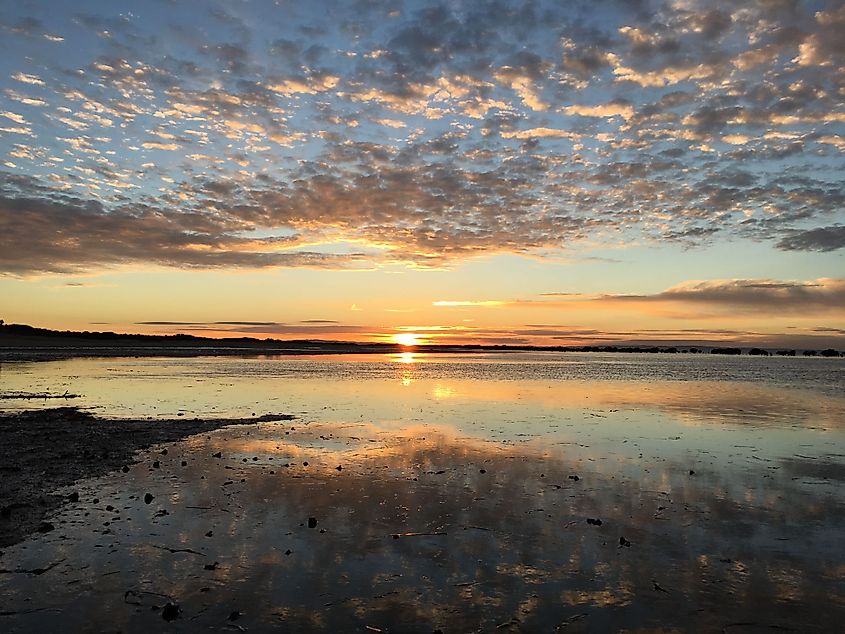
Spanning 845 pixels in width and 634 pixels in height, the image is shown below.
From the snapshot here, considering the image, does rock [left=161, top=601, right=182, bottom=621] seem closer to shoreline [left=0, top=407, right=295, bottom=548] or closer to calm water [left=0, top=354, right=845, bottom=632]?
calm water [left=0, top=354, right=845, bottom=632]

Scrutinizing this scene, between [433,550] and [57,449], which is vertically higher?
[57,449]

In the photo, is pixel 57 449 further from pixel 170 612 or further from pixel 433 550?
pixel 433 550

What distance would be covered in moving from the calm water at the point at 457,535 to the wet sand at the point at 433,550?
0.04 meters

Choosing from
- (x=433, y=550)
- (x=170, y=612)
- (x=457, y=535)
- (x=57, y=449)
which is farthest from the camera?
(x=57, y=449)

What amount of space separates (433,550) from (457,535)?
2.98ft

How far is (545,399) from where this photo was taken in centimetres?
3806

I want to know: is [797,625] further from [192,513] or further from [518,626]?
[192,513]

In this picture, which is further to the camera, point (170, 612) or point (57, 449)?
point (57, 449)

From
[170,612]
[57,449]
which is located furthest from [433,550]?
[57,449]

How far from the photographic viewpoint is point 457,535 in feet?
36.7

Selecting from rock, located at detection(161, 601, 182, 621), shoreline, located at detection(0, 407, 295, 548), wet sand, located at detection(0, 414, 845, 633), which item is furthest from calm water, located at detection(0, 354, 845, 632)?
shoreline, located at detection(0, 407, 295, 548)

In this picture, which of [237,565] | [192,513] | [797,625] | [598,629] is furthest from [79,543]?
[797,625]

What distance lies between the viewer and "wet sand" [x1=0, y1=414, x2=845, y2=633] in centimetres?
801

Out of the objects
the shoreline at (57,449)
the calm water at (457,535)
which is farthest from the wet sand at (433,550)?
the shoreline at (57,449)
